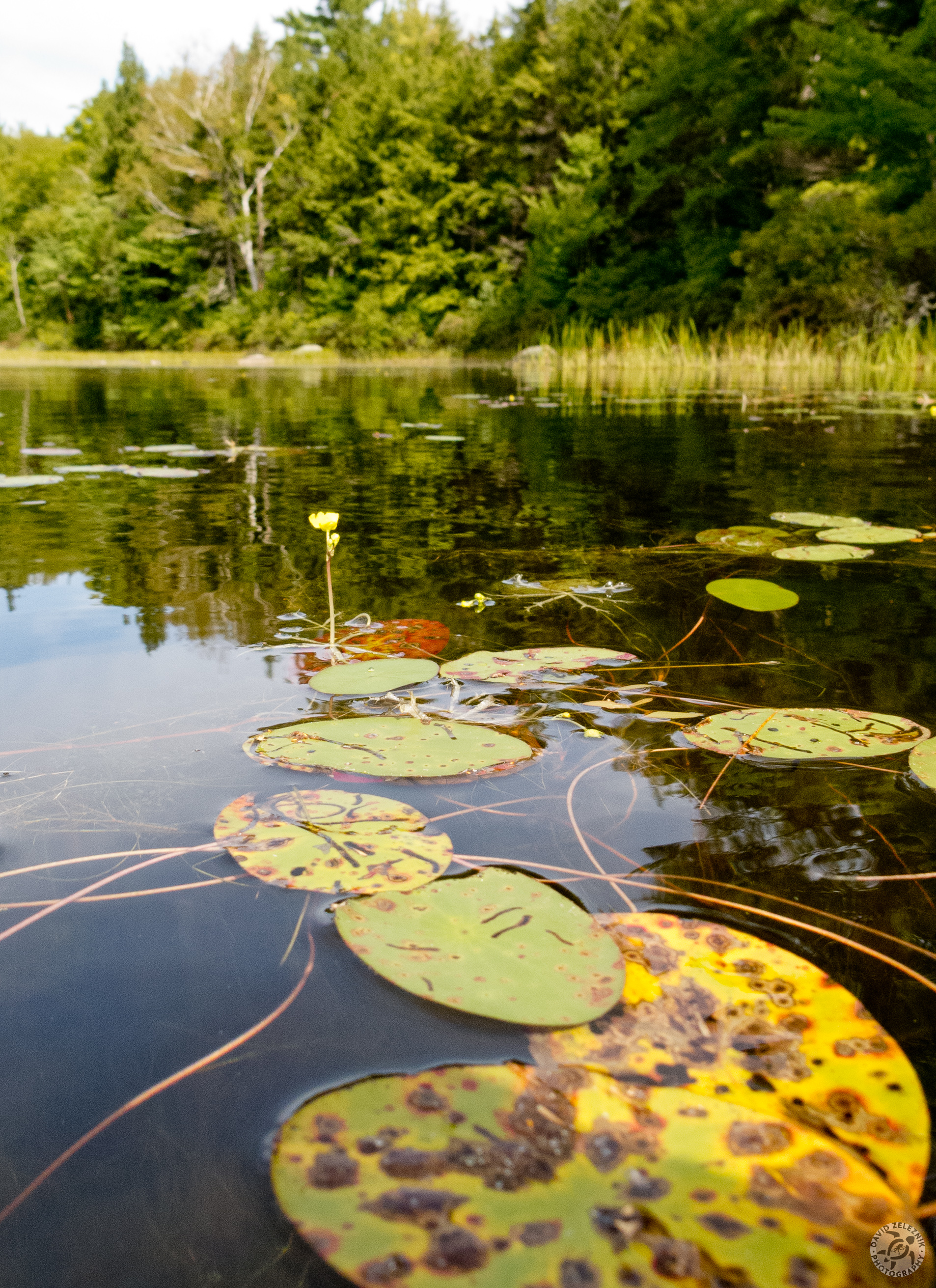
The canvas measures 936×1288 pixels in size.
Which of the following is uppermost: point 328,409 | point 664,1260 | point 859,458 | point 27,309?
point 27,309

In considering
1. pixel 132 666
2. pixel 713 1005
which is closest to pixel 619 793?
pixel 713 1005

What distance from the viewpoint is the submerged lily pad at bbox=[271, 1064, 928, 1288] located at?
1.32ft

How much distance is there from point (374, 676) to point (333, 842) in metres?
0.46

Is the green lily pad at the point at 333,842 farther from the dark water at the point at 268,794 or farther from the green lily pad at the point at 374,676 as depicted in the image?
the green lily pad at the point at 374,676

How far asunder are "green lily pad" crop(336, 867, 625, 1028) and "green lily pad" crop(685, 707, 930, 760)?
0.39 metres

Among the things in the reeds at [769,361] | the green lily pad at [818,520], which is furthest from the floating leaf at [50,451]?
the reeds at [769,361]

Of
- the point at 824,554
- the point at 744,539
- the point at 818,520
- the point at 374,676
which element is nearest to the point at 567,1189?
the point at 374,676

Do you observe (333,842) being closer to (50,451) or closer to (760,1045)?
(760,1045)

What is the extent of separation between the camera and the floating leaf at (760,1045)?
19.3 inches

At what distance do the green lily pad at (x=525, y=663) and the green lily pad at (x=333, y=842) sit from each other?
0.39m

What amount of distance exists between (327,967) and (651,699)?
675mm

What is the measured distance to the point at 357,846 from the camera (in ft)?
2.55

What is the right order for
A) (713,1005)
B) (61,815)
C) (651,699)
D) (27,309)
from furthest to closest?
(27,309), (651,699), (61,815), (713,1005)

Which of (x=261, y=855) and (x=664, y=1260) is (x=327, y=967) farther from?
(x=664, y=1260)
